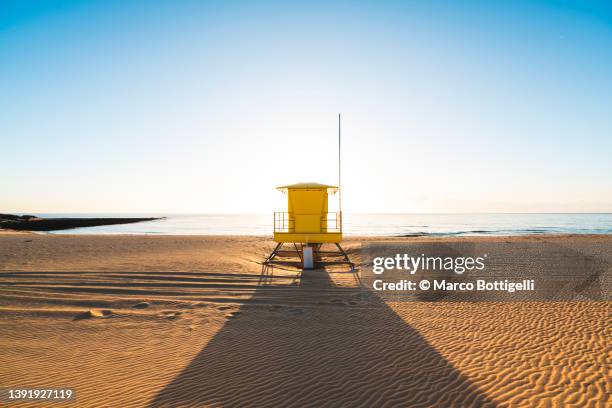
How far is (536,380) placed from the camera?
20.5 ft

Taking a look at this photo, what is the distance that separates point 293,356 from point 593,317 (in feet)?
30.1

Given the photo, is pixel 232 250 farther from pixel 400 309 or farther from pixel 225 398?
pixel 225 398

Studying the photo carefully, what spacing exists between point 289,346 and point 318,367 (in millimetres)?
1183

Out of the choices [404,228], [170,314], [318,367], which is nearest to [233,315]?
[170,314]

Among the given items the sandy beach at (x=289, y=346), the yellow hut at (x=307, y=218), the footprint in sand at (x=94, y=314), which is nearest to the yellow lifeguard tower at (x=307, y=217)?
the yellow hut at (x=307, y=218)

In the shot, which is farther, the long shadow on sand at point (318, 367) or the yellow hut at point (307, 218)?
the yellow hut at point (307, 218)

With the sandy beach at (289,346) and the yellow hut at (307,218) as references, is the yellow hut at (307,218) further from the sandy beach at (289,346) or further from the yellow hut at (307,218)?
the sandy beach at (289,346)

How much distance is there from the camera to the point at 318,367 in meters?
6.57

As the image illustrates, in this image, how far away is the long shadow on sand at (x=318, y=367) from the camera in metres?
5.57

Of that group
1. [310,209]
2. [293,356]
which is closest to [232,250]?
[310,209]

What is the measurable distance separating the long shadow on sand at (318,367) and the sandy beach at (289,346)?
0.03 m

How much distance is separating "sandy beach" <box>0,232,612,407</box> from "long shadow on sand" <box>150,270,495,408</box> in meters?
0.03

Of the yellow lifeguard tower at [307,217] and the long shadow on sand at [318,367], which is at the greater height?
the yellow lifeguard tower at [307,217]

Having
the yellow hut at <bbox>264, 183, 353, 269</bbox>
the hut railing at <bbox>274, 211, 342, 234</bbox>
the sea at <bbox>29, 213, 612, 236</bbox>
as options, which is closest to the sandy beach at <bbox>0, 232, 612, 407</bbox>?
the yellow hut at <bbox>264, 183, 353, 269</bbox>
